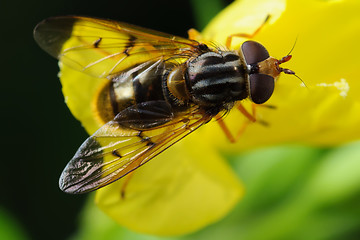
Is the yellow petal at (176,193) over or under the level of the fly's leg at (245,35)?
under

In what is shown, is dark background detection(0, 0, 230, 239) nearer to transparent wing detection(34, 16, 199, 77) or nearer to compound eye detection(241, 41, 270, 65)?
transparent wing detection(34, 16, 199, 77)

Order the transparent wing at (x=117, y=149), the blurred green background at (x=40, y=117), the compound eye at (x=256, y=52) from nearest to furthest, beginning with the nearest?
the transparent wing at (x=117, y=149)
the compound eye at (x=256, y=52)
the blurred green background at (x=40, y=117)

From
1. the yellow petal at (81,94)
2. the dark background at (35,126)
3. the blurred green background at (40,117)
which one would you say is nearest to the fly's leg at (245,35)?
the yellow petal at (81,94)

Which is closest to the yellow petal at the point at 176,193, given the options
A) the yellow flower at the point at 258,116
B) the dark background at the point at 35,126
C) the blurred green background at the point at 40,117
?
the yellow flower at the point at 258,116

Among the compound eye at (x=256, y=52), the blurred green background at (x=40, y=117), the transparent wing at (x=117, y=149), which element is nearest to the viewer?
the transparent wing at (x=117, y=149)

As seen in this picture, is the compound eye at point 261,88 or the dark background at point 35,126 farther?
the dark background at point 35,126

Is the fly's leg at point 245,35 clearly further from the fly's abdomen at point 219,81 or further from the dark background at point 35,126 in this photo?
the dark background at point 35,126

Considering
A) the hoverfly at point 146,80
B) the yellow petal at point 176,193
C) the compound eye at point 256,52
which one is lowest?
the yellow petal at point 176,193

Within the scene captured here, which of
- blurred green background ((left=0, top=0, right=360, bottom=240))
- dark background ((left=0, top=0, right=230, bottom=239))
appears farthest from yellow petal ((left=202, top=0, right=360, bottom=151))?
dark background ((left=0, top=0, right=230, bottom=239))

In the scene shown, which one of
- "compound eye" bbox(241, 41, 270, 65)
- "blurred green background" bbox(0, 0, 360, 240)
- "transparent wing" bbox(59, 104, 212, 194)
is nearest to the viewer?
"transparent wing" bbox(59, 104, 212, 194)

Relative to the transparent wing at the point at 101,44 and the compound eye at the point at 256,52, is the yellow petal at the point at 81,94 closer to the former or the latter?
the transparent wing at the point at 101,44
